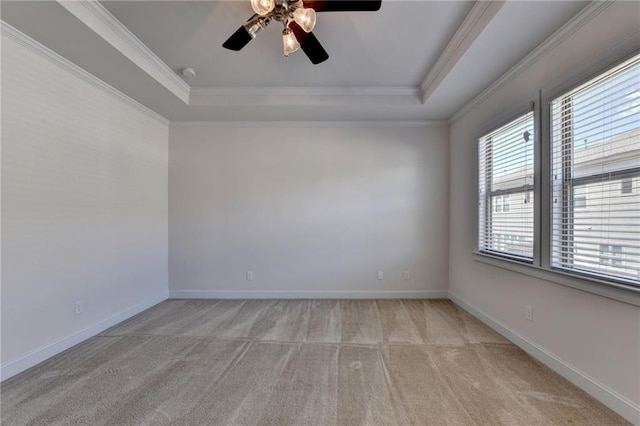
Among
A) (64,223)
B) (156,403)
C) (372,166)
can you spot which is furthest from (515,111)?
(64,223)

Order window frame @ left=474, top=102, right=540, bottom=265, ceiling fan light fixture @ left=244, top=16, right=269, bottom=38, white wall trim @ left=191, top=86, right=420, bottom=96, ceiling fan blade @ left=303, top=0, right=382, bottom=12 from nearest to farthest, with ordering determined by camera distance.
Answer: ceiling fan blade @ left=303, top=0, right=382, bottom=12, ceiling fan light fixture @ left=244, top=16, right=269, bottom=38, window frame @ left=474, top=102, right=540, bottom=265, white wall trim @ left=191, top=86, right=420, bottom=96

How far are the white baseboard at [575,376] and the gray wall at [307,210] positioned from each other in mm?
1336

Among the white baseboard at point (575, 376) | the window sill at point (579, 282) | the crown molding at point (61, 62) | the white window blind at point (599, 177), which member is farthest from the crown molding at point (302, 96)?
the white baseboard at point (575, 376)

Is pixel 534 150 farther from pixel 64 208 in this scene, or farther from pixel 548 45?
pixel 64 208

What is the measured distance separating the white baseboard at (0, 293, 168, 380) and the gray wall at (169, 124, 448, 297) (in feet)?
2.63

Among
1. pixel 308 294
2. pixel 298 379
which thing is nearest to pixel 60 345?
pixel 298 379

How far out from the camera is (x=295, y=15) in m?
1.78

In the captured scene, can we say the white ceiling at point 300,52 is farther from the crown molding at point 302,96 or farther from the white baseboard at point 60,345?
the white baseboard at point 60,345

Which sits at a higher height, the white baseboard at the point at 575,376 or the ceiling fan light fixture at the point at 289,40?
the ceiling fan light fixture at the point at 289,40

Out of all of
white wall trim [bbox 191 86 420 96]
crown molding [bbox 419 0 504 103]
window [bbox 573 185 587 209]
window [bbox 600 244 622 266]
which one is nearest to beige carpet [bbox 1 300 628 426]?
window [bbox 600 244 622 266]

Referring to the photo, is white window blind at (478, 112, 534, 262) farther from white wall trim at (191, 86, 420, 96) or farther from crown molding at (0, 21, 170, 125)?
crown molding at (0, 21, 170, 125)

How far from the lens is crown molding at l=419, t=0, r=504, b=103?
1.90 m

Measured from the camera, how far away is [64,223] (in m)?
2.43

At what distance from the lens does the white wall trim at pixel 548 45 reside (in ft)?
5.69
